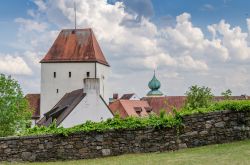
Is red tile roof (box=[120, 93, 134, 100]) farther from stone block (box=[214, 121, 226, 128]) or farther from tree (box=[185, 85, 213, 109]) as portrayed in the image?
stone block (box=[214, 121, 226, 128])

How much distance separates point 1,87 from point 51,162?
118 feet

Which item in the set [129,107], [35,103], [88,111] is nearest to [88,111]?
[88,111]

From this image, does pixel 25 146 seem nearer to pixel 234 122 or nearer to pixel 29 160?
pixel 29 160

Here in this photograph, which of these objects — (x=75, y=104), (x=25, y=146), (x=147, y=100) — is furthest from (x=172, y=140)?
(x=147, y=100)

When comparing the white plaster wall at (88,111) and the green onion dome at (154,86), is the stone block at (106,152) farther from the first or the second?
the green onion dome at (154,86)

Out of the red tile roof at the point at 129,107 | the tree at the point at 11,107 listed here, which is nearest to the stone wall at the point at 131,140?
the tree at the point at 11,107

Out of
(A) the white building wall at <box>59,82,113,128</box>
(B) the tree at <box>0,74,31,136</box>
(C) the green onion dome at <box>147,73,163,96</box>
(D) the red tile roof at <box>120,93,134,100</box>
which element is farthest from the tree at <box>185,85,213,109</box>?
(C) the green onion dome at <box>147,73,163,96</box>

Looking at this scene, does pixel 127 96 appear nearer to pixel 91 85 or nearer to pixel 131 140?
pixel 91 85

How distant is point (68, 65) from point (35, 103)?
27.2 ft

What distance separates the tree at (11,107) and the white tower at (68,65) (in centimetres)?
2077

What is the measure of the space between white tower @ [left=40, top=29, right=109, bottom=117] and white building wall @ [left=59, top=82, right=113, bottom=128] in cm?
2637

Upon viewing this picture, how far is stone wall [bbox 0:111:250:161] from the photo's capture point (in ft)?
49.0

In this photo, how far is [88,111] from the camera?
42562mm

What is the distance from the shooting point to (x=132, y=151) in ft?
48.9
